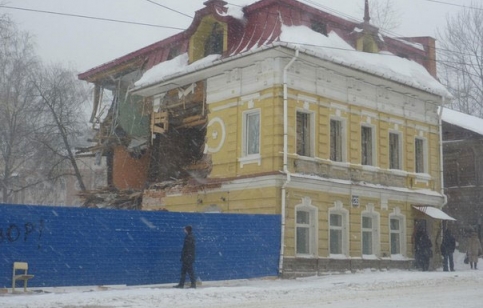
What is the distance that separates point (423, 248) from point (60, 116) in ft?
81.3

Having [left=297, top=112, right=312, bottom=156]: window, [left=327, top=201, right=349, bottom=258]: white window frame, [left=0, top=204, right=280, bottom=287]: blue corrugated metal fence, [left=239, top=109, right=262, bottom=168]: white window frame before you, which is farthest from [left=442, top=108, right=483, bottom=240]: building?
[left=0, top=204, right=280, bottom=287]: blue corrugated metal fence

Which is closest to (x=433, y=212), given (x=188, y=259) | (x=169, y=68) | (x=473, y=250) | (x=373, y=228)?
(x=473, y=250)

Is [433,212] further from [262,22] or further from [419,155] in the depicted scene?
[262,22]

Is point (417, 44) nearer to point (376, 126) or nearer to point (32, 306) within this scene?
point (376, 126)

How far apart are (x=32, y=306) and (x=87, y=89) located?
33825 millimetres

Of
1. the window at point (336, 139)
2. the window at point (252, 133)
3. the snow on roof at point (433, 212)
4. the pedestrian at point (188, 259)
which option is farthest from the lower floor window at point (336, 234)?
the pedestrian at point (188, 259)

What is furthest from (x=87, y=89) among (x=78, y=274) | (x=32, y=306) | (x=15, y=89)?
(x=32, y=306)

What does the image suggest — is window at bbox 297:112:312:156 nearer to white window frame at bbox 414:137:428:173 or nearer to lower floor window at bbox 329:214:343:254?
lower floor window at bbox 329:214:343:254

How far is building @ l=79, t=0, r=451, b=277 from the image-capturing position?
73.6ft

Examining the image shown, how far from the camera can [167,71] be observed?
1051 inches

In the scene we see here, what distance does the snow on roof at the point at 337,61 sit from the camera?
22.8 meters

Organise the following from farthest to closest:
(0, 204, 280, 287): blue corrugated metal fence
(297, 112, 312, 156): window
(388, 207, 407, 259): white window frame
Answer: (388, 207, 407, 259): white window frame, (297, 112, 312, 156): window, (0, 204, 280, 287): blue corrugated metal fence

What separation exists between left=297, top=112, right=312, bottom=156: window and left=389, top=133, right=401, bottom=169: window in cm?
539

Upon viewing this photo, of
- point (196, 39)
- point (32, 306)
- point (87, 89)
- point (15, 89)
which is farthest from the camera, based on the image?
point (87, 89)
